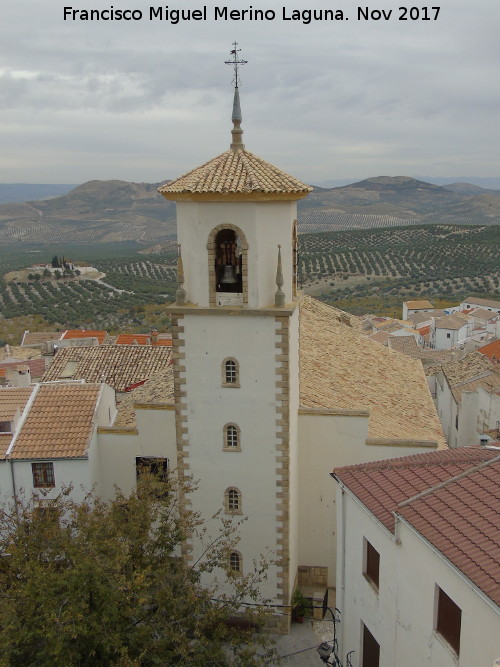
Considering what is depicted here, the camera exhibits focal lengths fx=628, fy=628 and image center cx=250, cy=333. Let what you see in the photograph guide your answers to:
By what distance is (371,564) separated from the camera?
13.2 m

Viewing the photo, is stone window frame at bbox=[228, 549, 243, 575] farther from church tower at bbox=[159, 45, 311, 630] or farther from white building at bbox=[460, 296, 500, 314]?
white building at bbox=[460, 296, 500, 314]

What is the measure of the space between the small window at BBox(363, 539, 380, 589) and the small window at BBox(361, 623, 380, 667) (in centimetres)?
120

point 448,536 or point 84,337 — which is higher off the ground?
point 448,536

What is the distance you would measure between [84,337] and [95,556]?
3772 centimetres

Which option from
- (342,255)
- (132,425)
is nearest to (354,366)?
(132,425)

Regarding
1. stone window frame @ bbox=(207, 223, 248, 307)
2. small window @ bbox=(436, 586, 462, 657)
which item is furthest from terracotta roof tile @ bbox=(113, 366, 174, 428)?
small window @ bbox=(436, 586, 462, 657)

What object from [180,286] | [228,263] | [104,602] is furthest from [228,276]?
[104,602]

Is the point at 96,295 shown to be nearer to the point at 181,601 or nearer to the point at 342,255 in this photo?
the point at 342,255

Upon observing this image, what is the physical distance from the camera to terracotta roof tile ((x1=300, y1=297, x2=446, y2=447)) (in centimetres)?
2023

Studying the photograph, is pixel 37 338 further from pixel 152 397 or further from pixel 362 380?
pixel 362 380

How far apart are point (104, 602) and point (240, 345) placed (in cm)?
662

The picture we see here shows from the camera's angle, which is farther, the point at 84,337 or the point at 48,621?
the point at 84,337

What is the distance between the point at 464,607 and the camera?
9.76 meters

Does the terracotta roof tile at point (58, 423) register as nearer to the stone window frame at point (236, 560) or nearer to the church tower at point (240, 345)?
the church tower at point (240, 345)
